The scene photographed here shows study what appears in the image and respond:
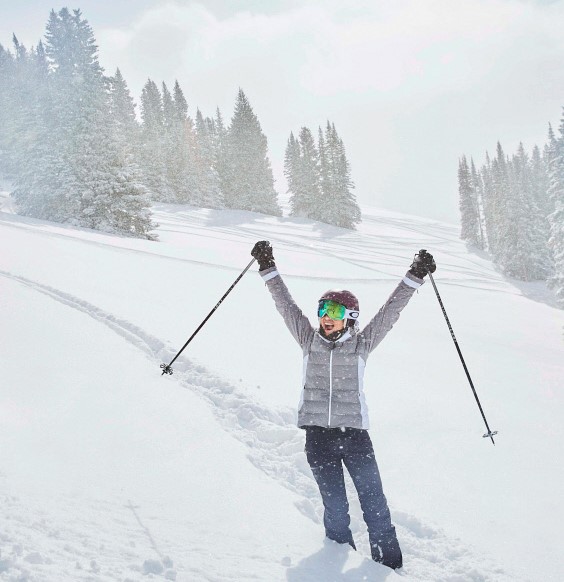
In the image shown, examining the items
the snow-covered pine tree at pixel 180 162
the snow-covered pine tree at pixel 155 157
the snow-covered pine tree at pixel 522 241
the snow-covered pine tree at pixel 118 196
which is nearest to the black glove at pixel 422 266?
the snow-covered pine tree at pixel 118 196

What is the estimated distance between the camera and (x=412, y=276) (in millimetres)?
4090

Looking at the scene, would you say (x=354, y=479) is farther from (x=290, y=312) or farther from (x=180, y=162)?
(x=180, y=162)

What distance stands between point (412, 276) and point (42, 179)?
28464 millimetres

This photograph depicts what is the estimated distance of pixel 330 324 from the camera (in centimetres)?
388

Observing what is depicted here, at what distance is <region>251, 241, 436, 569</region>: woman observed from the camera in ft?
12.4

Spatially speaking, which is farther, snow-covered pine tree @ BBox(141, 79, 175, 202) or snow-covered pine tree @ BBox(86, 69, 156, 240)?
snow-covered pine tree @ BBox(141, 79, 175, 202)

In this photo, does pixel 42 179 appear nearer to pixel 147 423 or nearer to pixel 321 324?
pixel 147 423

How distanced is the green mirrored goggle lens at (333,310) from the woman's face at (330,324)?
0.08 feet

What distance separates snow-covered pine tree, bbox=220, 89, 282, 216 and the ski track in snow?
52.6 metres

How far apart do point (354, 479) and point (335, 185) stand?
193ft

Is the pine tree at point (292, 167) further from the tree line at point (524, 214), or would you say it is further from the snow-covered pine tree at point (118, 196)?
the snow-covered pine tree at point (118, 196)

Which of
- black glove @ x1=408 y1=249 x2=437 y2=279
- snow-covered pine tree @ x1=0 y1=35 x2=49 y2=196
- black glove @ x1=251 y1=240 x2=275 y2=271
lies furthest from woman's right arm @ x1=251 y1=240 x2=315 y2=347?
snow-covered pine tree @ x1=0 y1=35 x2=49 y2=196

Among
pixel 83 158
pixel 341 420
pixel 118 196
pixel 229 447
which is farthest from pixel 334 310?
pixel 83 158

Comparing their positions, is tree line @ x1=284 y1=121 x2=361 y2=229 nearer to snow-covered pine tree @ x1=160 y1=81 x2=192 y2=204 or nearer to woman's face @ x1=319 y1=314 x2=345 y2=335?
snow-covered pine tree @ x1=160 y1=81 x2=192 y2=204
